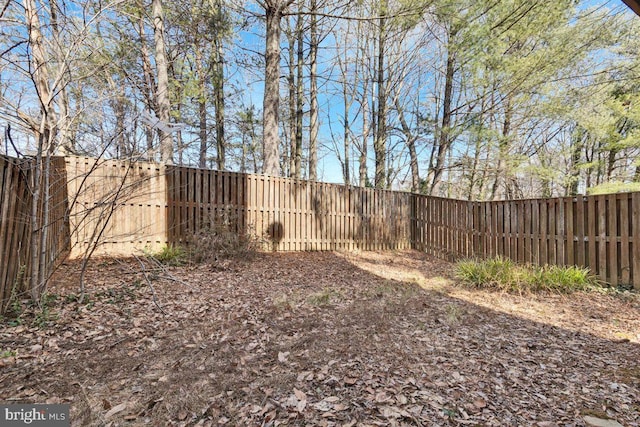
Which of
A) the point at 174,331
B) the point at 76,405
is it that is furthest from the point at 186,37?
the point at 76,405

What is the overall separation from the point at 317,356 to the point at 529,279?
3493mm

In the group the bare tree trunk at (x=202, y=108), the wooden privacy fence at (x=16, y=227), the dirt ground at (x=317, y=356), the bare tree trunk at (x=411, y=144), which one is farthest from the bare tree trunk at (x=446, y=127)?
the wooden privacy fence at (x=16, y=227)

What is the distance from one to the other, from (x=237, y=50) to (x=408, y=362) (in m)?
9.21

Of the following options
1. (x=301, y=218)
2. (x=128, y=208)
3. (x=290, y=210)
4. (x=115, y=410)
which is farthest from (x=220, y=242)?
(x=115, y=410)

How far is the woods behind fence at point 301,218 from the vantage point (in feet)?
10.2

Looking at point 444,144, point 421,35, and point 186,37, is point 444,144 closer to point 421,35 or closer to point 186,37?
point 421,35

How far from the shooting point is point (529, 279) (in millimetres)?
3896

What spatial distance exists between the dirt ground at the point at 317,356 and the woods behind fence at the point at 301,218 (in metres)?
0.75

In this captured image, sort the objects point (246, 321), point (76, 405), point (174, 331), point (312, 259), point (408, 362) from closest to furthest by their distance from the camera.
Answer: point (76, 405) → point (408, 362) → point (174, 331) → point (246, 321) → point (312, 259)

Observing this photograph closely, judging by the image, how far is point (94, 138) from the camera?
413 cm

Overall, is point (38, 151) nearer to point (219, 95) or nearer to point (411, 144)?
point (219, 95)

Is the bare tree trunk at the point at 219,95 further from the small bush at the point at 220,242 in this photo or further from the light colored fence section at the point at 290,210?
the small bush at the point at 220,242

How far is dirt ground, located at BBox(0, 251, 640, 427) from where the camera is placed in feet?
5.17

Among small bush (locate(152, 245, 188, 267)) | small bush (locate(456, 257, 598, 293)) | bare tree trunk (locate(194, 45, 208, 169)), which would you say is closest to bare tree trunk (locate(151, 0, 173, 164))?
bare tree trunk (locate(194, 45, 208, 169))
